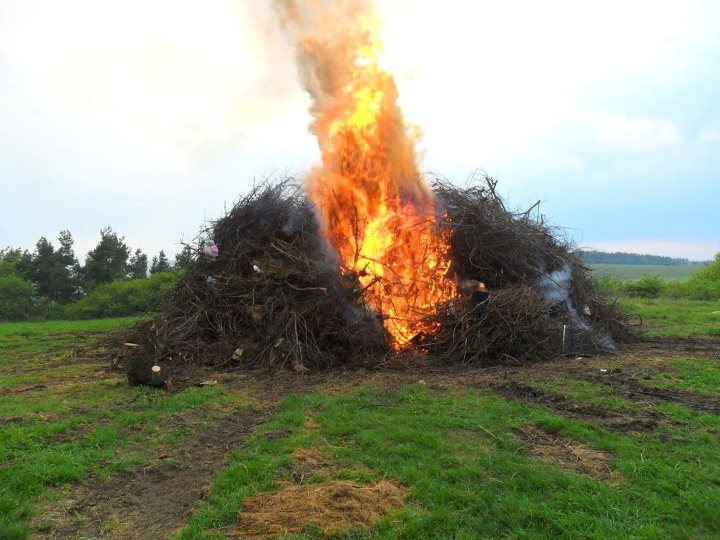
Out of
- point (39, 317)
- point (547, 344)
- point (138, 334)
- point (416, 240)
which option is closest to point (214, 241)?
point (138, 334)

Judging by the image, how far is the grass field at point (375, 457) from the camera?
10.8ft

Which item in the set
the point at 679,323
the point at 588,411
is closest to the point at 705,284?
the point at 679,323

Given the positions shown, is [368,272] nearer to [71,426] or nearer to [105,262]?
[71,426]

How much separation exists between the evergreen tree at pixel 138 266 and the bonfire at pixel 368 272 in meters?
→ 34.8

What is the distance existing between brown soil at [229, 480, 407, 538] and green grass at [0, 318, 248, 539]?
1.61 metres

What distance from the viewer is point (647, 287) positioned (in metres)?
27.8

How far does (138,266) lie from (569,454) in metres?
46.2

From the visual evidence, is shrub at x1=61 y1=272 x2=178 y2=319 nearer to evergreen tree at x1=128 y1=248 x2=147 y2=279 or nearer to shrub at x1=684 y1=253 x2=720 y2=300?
evergreen tree at x1=128 y1=248 x2=147 y2=279

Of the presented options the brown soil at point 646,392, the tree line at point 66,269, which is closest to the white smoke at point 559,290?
the brown soil at point 646,392

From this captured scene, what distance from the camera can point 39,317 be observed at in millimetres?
30812

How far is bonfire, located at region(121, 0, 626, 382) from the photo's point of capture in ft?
30.0

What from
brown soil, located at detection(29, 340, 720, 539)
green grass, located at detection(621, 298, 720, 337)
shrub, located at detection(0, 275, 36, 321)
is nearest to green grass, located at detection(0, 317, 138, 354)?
brown soil, located at detection(29, 340, 720, 539)

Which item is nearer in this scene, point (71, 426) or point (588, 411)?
point (71, 426)

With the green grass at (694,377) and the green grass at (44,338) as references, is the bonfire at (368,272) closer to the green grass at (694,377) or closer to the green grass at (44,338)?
the green grass at (694,377)
